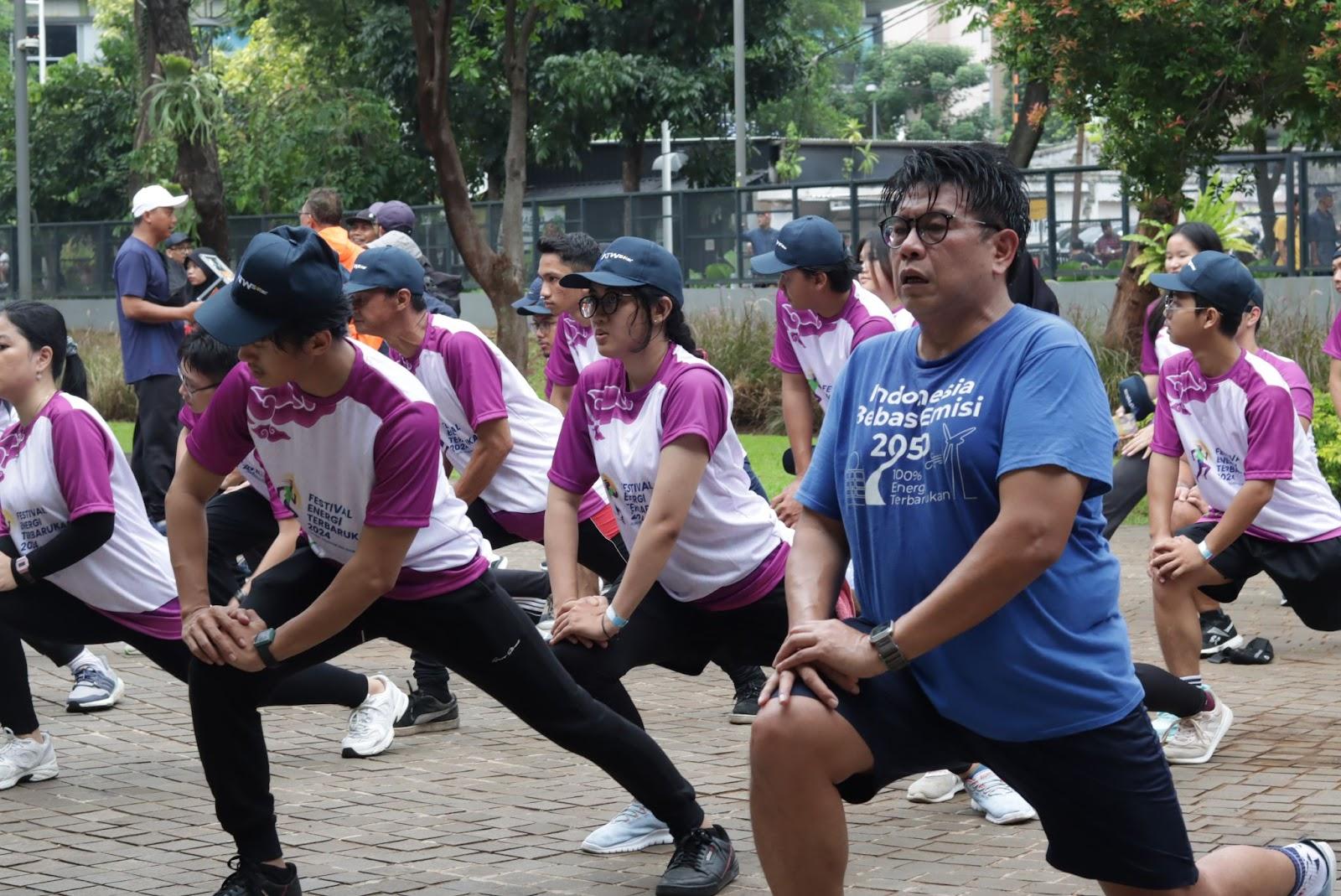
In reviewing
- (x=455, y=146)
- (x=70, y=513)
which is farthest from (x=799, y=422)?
(x=455, y=146)

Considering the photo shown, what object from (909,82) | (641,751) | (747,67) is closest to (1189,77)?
(641,751)

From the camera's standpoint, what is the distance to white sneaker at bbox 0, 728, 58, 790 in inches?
256

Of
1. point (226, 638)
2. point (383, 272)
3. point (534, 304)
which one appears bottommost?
point (226, 638)

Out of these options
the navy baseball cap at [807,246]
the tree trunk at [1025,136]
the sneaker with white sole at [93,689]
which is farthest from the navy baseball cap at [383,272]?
the tree trunk at [1025,136]

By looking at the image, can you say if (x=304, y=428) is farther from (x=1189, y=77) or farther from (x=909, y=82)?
(x=909, y=82)

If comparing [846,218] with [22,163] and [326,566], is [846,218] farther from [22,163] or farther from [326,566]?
[326,566]

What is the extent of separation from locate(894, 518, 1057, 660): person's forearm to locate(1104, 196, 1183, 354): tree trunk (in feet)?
47.8

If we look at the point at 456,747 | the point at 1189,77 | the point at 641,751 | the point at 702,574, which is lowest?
the point at 456,747

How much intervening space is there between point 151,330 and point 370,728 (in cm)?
627

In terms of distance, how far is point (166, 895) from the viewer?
17.0ft

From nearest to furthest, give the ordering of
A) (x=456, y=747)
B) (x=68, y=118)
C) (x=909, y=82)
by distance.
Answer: (x=456, y=747) < (x=68, y=118) < (x=909, y=82)

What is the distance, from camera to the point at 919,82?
102125mm

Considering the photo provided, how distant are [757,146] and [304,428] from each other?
4560 centimetres

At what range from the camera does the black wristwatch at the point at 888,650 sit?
3.52m
